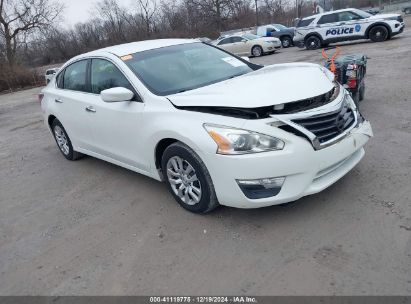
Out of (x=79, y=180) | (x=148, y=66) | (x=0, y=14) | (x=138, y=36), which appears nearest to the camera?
(x=148, y=66)

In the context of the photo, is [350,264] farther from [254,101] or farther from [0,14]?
[0,14]

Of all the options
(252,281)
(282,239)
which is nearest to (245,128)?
(282,239)

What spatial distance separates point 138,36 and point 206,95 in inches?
2092

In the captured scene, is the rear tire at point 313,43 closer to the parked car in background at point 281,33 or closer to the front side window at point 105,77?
the parked car in background at point 281,33

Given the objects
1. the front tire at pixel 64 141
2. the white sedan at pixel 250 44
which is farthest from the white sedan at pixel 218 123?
the white sedan at pixel 250 44

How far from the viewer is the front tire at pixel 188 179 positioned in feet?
11.8

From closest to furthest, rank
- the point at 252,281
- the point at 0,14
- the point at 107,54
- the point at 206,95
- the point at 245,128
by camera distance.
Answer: the point at 252,281, the point at 245,128, the point at 206,95, the point at 107,54, the point at 0,14

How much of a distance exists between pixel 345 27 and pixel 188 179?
17.3 meters

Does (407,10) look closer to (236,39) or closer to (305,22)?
(305,22)

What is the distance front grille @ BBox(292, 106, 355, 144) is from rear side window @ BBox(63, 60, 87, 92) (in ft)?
10.2

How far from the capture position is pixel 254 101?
3355 mm

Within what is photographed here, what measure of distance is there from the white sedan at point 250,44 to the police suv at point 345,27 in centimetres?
176

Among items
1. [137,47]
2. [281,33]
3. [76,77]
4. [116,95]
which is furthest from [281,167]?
[281,33]

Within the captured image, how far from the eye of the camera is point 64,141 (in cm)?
623
